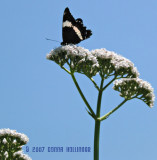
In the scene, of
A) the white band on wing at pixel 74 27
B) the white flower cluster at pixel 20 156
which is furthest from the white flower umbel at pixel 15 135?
the white band on wing at pixel 74 27

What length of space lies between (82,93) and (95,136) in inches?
64.7

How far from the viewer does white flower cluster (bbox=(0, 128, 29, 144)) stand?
390 inches

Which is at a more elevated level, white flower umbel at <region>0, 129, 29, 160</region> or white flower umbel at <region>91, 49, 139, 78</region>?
white flower umbel at <region>91, 49, 139, 78</region>

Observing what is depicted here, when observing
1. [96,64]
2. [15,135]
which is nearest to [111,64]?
[96,64]

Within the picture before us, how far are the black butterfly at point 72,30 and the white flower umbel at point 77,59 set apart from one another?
668 mm

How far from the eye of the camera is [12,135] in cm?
1005

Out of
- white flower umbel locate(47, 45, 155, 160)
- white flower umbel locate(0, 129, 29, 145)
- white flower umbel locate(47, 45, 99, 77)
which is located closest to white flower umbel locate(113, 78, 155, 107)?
white flower umbel locate(47, 45, 155, 160)

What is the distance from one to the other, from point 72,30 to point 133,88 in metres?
3.33

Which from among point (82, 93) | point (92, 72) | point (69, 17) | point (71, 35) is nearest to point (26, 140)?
point (82, 93)

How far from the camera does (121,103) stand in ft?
31.6

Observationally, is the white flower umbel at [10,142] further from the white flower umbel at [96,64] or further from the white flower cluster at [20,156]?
the white flower umbel at [96,64]

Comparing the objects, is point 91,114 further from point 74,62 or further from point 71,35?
point 71,35

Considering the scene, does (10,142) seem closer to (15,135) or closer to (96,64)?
(15,135)

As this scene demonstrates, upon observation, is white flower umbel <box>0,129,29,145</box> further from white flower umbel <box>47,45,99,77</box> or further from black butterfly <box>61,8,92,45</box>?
black butterfly <box>61,8,92,45</box>
